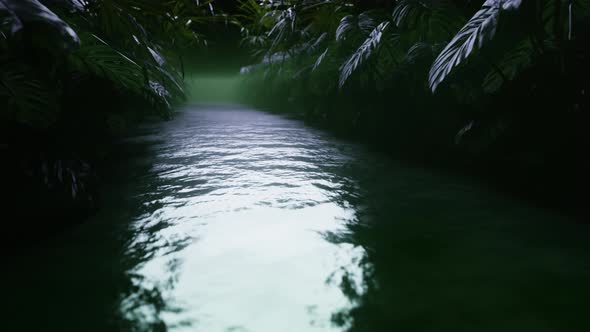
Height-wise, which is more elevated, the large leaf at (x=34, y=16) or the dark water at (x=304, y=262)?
the large leaf at (x=34, y=16)

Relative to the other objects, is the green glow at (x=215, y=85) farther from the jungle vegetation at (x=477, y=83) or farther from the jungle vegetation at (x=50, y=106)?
the jungle vegetation at (x=50, y=106)

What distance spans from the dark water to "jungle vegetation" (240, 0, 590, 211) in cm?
37

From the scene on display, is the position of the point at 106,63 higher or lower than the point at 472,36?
lower

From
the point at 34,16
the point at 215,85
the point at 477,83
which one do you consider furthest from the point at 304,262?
the point at 215,85

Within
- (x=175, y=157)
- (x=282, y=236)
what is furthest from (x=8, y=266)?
(x=175, y=157)

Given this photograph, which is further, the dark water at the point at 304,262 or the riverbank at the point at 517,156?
the riverbank at the point at 517,156

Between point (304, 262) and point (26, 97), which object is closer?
point (304, 262)

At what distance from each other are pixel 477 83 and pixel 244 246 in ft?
5.24

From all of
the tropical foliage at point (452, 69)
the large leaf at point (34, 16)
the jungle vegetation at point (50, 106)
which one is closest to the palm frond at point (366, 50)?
the tropical foliage at point (452, 69)

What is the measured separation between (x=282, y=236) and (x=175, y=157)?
139 cm

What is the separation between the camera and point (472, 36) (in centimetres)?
137

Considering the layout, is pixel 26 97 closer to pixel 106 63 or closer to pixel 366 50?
pixel 106 63

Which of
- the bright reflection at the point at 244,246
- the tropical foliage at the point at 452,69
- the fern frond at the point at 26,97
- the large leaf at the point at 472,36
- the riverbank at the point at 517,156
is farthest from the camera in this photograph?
the riverbank at the point at 517,156

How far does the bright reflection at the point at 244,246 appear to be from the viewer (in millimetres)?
881
